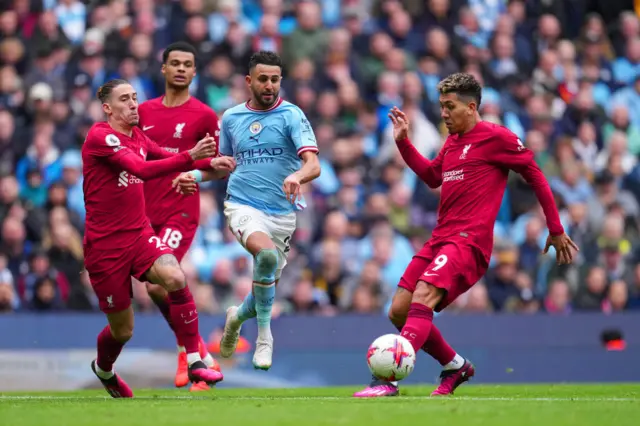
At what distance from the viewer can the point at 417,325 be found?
988 centimetres

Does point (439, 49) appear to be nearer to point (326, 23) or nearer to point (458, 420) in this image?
point (326, 23)

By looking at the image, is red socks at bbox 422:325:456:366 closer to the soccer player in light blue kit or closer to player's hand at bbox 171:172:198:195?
the soccer player in light blue kit

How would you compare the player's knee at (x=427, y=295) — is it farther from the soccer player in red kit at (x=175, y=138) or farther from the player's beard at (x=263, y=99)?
the soccer player in red kit at (x=175, y=138)

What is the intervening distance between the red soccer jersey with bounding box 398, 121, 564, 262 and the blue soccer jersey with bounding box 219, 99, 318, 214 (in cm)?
127

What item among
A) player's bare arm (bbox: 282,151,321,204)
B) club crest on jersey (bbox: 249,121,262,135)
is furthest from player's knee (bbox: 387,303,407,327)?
club crest on jersey (bbox: 249,121,262,135)

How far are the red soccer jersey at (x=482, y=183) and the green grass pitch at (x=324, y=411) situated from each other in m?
1.37

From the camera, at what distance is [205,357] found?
11.4 m

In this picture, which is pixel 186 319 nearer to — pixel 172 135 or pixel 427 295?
pixel 172 135

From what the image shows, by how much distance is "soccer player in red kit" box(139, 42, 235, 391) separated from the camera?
11539 mm

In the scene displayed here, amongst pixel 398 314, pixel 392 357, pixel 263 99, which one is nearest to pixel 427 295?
pixel 398 314

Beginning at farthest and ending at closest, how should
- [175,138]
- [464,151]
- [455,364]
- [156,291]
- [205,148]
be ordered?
1. [175,138]
2. [156,291]
3. [455,364]
4. [464,151]
5. [205,148]

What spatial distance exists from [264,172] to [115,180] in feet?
4.17

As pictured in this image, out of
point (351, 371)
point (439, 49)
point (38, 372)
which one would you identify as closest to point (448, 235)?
point (351, 371)

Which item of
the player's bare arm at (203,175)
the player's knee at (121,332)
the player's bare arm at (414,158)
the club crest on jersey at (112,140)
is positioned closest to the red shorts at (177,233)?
the player's bare arm at (203,175)
